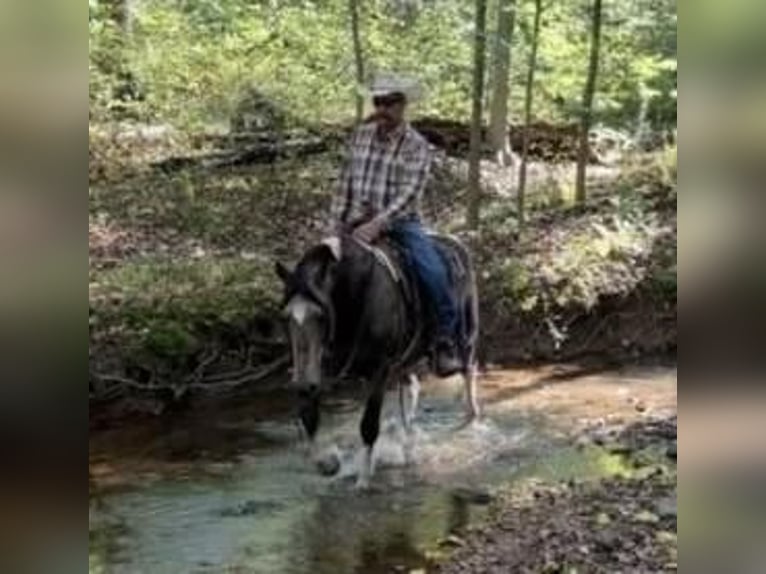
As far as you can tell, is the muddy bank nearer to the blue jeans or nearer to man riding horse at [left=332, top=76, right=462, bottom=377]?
the blue jeans

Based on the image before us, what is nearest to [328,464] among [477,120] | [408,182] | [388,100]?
[408,182]

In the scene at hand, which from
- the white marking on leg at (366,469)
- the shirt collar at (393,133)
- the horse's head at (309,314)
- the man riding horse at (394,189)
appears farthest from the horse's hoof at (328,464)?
the shirt collar at (393,133)

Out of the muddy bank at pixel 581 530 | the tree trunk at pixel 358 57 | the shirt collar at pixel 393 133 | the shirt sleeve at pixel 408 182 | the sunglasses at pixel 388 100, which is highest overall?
the tree trunk at pixel 358 57

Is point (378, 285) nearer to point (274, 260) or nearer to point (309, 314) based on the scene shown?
point (309, 314)

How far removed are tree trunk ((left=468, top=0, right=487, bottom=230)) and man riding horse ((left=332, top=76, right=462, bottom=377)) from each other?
337 cm

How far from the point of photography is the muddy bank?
3.68 meters

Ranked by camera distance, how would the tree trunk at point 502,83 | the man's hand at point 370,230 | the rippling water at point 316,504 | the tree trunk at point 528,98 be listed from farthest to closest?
the tree trunk at point 502,83, the tree trunk at point 528,98, the man's hand at point 370,230, the rippling water at point 316,504

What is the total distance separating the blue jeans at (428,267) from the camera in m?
5.24

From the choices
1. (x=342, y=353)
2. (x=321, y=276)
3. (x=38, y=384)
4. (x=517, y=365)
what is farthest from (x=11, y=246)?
(x=517, y=365)

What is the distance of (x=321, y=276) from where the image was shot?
4.66 metres

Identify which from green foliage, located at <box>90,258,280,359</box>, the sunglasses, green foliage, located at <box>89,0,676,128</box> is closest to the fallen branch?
green foliage, located at <box>90,258,280,359</box>

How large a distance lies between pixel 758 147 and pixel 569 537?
3.23 m

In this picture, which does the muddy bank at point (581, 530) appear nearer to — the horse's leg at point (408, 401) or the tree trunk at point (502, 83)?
the horse's leg at point (408, 401)

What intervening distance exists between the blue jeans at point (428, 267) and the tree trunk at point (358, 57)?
14.7 feet
